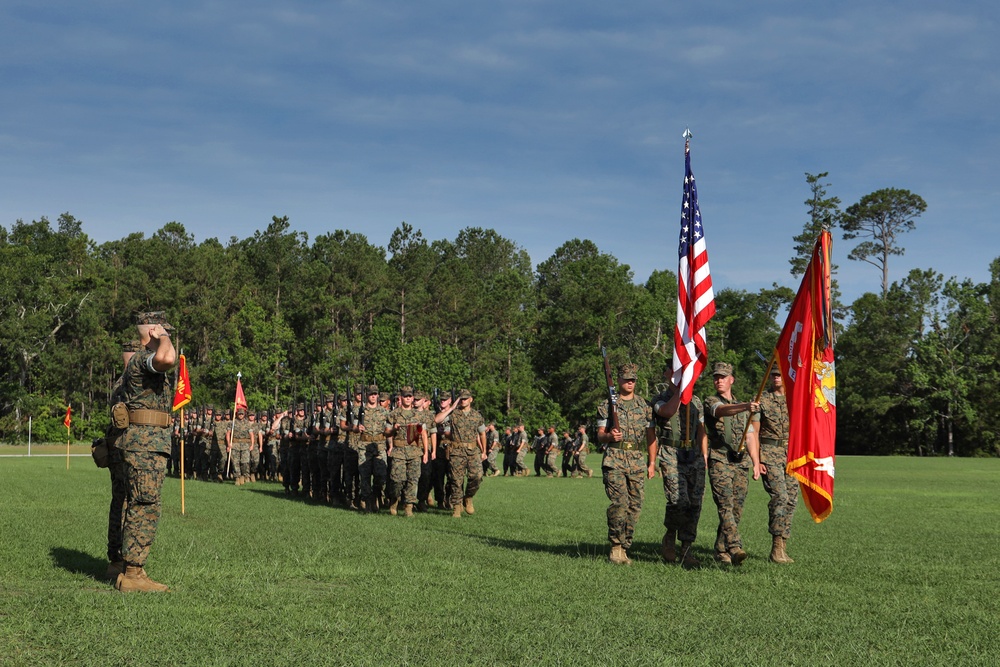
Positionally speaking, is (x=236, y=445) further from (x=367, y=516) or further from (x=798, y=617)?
(x=798, y=617)

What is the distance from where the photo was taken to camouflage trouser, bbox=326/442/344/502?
2083 centimetres

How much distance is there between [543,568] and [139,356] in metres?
4.71

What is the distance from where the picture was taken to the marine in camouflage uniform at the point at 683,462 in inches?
452

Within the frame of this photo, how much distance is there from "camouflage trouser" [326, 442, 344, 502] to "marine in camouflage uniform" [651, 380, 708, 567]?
1056cm

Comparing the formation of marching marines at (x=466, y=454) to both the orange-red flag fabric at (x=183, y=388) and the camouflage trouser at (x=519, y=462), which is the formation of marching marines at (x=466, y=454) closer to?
the orange-red flag fabric at (x=183, y=388)

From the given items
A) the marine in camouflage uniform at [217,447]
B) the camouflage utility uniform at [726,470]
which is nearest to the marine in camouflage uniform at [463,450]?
the camouflage utility uniform at [726,470]

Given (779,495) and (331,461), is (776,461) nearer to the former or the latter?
(779,495)

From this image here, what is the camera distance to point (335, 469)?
2088 cm

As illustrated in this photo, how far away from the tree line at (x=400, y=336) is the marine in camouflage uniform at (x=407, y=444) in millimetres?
54486

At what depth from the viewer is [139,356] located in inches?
357

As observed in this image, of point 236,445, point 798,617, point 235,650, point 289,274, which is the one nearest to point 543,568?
point 798,617

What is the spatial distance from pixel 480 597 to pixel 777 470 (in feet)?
15.1

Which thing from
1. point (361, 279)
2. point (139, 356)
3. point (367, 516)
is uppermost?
point (361, 279)

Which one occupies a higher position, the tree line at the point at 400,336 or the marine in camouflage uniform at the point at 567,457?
the tree line at the point at 400,336
